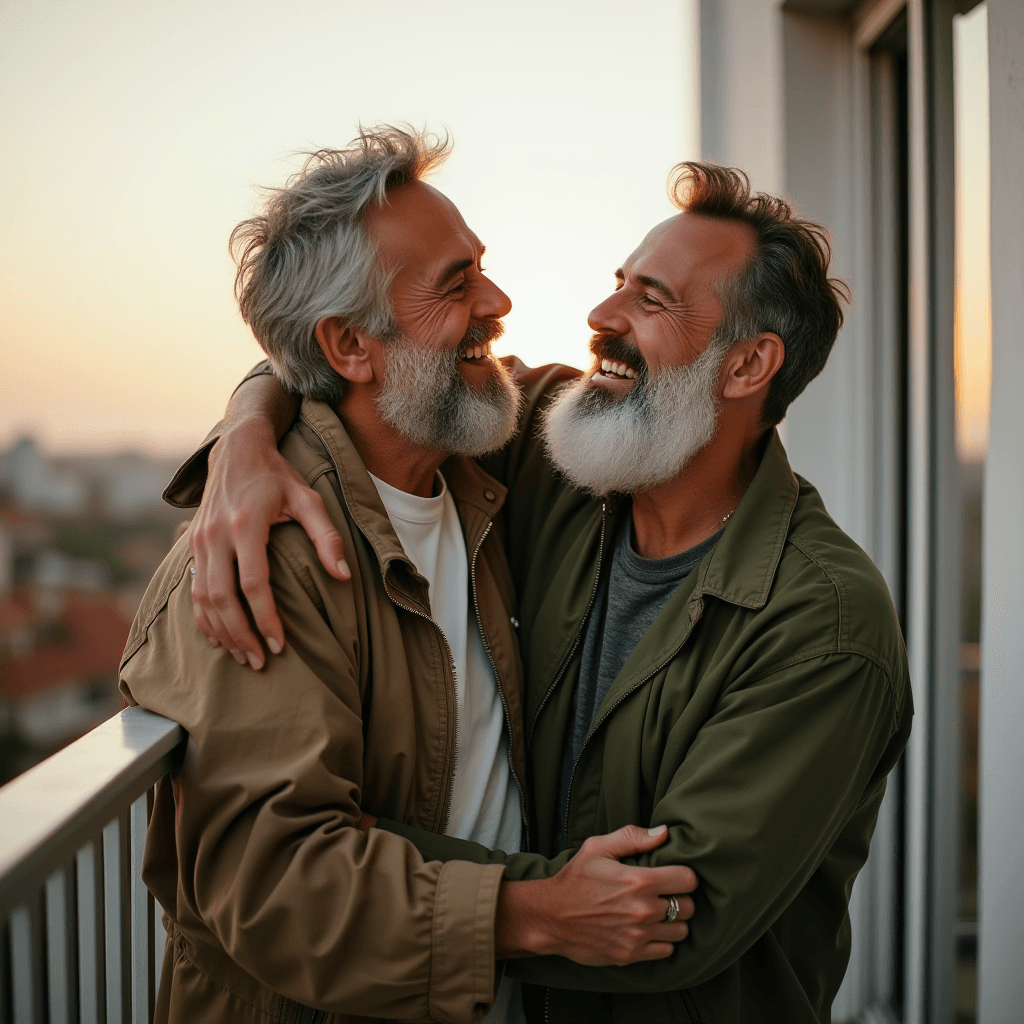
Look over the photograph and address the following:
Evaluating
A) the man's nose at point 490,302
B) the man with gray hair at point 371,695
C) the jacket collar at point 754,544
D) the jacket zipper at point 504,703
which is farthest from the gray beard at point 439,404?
the jacket collar at point 754,544

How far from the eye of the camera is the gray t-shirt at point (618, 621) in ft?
5.37

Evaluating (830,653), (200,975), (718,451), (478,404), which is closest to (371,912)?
(200,975)

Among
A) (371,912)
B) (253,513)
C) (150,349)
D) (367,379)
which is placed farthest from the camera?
(150,349)

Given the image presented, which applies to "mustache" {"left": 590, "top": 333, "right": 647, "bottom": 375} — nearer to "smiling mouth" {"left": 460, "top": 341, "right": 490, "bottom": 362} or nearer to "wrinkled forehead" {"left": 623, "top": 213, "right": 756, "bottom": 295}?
"wrinkled forehead" {"left": 623, "top": 213, "right": 756, "bottom": 295}

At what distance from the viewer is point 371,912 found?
1163mm

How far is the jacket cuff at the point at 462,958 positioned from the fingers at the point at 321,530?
0.48 metres

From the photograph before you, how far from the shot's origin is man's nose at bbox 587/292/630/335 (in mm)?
1837

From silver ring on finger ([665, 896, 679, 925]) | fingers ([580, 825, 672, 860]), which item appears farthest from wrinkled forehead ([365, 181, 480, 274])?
silver ring on finger ([665, 896, 679, 925])

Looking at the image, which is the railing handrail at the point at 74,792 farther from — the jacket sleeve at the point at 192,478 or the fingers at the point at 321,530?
the jacket sleeve at the point at 192,478

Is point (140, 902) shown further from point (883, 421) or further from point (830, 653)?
point (883, 421)

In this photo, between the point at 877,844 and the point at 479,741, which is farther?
the point at 877,844

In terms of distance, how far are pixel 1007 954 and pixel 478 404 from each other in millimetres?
1449

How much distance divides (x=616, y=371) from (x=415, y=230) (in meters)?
0.51

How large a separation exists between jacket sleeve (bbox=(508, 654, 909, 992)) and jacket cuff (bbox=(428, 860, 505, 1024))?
147 mm
